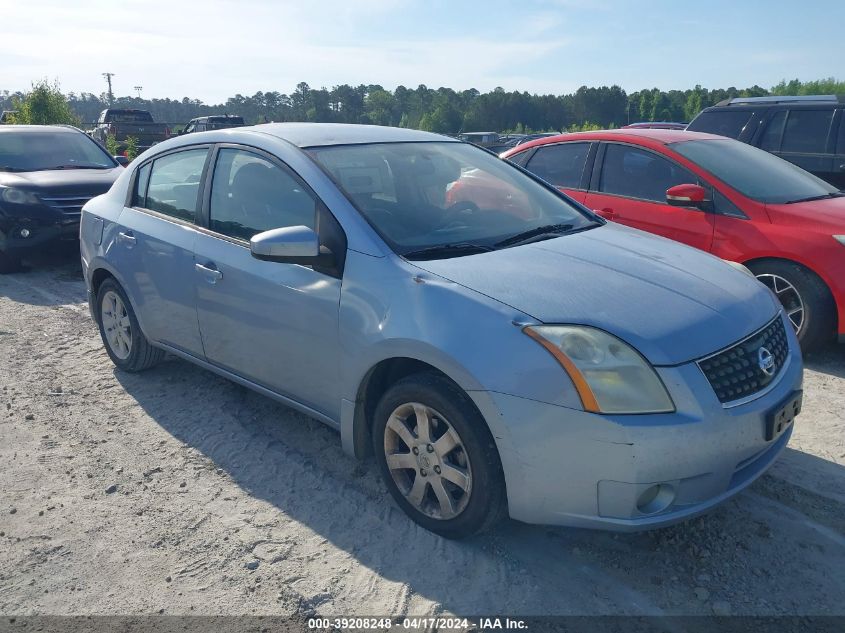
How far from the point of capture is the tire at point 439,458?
2723 mm

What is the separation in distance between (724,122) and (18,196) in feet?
26.2

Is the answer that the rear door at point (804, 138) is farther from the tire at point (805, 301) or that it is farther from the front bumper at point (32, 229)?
the front bumper at point (32, 229)

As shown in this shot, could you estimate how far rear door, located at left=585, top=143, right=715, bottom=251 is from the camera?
5441 mm

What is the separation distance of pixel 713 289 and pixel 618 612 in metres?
1.39

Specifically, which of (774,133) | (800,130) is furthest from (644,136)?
(800,130)

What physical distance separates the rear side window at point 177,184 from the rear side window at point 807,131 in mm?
6273

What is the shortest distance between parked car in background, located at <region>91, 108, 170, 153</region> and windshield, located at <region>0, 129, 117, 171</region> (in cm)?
1618

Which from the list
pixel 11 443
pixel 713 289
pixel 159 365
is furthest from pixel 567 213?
pixel 11 443

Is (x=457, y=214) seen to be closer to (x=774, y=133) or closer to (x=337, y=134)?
(x=337, y=134)

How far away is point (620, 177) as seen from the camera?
5953mm

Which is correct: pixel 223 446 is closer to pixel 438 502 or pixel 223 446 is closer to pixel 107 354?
pixel 438 502

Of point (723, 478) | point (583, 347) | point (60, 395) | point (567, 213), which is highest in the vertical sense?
point (567, 213)

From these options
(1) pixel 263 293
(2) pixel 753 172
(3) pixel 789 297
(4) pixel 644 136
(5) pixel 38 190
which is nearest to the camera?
(1) pixel 263 293

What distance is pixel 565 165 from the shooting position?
6.34m
